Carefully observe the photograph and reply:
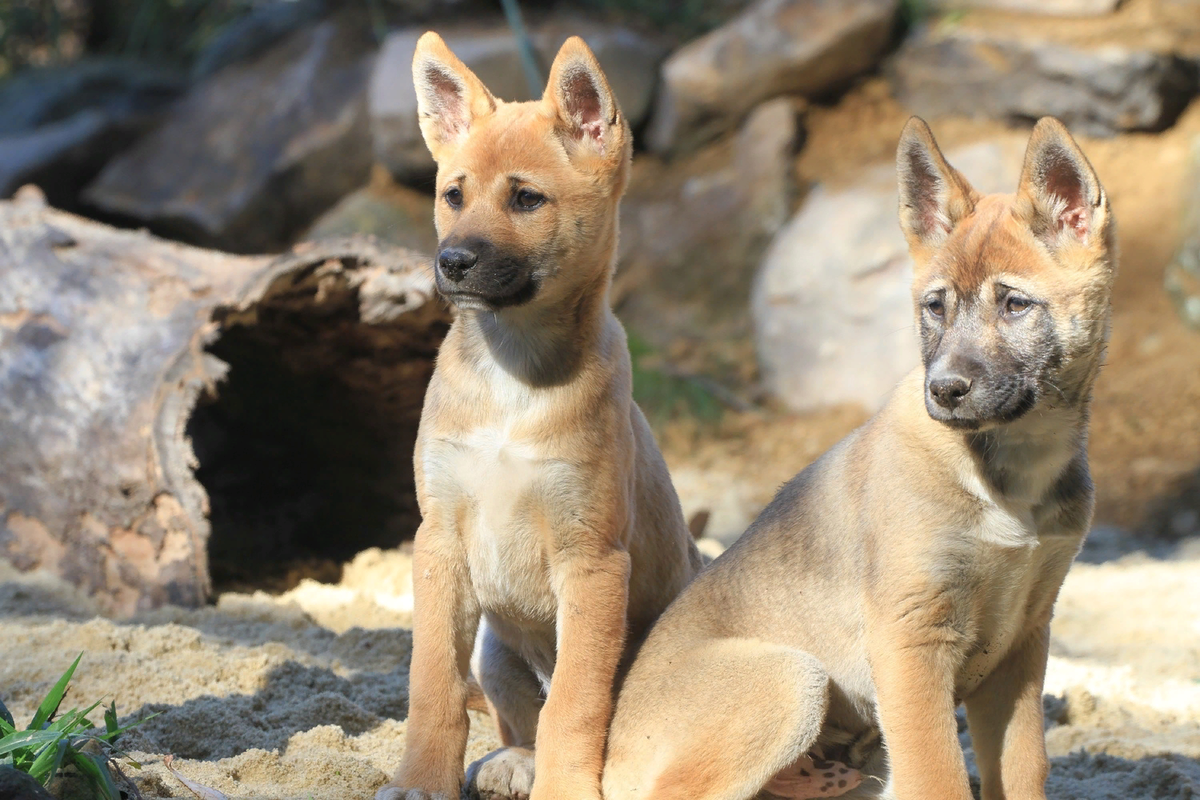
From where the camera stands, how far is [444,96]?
4156 mm

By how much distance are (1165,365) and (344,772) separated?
7146 mm

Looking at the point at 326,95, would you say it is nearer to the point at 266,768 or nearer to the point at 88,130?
the point at 88,130

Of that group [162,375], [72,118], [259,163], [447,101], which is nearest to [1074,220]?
[447,101]

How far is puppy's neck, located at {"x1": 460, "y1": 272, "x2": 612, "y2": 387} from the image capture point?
3.77 metres

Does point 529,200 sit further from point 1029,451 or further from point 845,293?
point 845,293

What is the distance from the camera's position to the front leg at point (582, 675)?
344 centimetres

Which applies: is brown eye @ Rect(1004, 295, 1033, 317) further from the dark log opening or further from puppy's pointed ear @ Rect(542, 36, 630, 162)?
the dark log opening

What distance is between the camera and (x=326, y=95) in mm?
12008

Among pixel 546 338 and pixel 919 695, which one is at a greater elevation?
pixel 546 338

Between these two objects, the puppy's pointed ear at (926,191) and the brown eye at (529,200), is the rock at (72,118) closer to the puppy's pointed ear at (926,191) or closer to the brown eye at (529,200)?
the brown eye at (529,200)

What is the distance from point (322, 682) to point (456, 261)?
75.2 inches

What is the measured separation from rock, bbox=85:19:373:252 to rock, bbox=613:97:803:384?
10.7 ft

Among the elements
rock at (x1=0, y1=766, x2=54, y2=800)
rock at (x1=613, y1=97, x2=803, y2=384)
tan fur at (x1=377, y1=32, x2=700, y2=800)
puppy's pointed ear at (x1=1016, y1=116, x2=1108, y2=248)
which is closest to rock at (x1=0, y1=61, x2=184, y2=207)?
rock at (x1=613, y1=97, x2=803, y2=384)

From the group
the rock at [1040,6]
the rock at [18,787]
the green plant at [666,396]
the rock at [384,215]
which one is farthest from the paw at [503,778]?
the rock at [1040,6]
